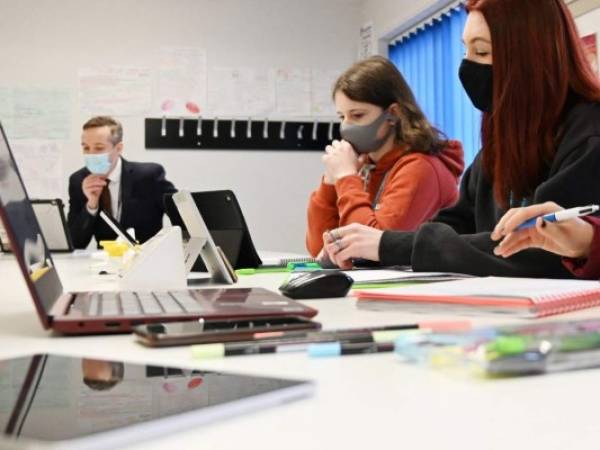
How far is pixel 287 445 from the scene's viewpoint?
1.10ft

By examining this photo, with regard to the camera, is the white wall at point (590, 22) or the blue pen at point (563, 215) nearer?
the blue pen at point (563, 215)

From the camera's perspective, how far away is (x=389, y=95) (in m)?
2.28

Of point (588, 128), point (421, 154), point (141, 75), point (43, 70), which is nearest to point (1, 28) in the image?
point (43, 70)

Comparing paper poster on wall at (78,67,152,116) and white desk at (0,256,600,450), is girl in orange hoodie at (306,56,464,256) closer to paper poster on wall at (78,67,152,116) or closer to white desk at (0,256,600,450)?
white desk at (0,256,600,450)

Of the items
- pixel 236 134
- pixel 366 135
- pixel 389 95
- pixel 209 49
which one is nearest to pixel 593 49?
pixel 389 95

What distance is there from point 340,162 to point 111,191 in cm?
150

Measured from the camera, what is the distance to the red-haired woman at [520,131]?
121 cm

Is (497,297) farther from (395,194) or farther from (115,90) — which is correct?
(115,90)

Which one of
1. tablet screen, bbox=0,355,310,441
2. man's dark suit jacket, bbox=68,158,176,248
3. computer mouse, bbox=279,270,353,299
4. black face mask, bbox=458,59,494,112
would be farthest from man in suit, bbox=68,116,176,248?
tablet screen, bbox=0,355,310,441

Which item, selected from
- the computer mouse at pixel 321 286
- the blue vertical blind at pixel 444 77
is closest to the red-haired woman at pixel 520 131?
the computer mouse at pixel 321 286

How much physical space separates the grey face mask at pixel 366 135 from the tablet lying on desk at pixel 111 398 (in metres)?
1.88

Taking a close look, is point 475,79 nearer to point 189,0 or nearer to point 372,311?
point 372,311

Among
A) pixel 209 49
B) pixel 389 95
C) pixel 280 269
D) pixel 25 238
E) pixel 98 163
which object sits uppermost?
pixel 209 49

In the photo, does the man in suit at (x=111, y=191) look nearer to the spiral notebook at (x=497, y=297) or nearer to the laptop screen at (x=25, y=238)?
the laptop screen at (x=25, y=238)
